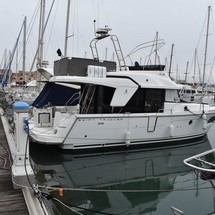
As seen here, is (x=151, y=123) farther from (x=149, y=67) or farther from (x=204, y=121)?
(x=204, y=121)

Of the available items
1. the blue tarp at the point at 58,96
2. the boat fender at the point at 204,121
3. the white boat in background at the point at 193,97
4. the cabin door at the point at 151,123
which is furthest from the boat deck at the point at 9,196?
the white boat in background at the point at 193,97

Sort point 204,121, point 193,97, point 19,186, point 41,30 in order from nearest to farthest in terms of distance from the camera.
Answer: point 19,186, point 204,121, point 41,30, point 193,97

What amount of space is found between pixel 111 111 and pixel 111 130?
63cm

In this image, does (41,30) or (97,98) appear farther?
(41,30)

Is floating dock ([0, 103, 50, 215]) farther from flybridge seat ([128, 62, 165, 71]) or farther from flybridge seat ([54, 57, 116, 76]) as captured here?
flybridge seat ([128, 62, 165, 71])

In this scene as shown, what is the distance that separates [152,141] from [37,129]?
3.81m

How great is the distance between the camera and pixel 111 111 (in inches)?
382

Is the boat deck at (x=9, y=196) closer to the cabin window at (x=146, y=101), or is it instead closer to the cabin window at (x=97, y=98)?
the cabin window at (x=97, y=98)

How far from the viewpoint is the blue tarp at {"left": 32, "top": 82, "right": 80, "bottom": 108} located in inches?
414

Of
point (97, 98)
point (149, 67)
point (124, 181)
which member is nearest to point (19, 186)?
point (124, 181)

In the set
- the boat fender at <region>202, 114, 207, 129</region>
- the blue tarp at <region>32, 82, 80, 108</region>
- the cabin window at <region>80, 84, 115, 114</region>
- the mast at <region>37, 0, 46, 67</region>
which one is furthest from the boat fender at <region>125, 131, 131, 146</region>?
the mast at <region>37, 0, 46, 67</region>

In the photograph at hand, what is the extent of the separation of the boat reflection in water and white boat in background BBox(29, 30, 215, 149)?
52cm

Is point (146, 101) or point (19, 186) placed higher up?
point (146, 101)

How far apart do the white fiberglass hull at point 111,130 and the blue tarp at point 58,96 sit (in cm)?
100
